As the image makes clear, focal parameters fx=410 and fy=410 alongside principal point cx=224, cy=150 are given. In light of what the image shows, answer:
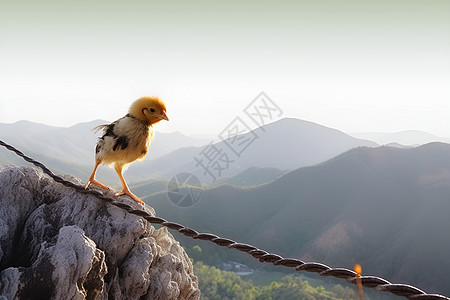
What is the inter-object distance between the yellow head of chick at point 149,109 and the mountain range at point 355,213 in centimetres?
8688

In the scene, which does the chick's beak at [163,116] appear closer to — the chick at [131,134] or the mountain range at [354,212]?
the chick at [131,134]

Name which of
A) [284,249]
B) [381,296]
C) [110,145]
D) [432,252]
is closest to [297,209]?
[284,249]

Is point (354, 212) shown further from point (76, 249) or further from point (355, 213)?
point (76, 249)

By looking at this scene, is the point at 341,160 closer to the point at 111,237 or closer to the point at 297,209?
the point at 297,209

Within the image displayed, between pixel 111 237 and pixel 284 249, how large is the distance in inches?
3854

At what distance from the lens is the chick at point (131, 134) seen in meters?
4.54

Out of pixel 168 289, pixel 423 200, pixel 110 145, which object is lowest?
pixel 423 200

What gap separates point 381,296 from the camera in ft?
219

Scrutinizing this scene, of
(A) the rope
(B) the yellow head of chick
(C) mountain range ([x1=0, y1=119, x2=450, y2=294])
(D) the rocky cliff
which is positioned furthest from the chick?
(C) mountain range ([x1=0, y1=119, x2=450, y2=294])

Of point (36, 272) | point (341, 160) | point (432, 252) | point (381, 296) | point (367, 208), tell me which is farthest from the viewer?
point (341, 160)

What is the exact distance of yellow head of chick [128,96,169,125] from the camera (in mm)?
4562

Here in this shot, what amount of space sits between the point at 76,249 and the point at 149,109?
178cm

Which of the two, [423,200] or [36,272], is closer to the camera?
[36,272]

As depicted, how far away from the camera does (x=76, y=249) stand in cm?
336
